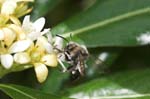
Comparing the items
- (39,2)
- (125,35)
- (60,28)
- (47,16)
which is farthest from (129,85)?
(47,16)

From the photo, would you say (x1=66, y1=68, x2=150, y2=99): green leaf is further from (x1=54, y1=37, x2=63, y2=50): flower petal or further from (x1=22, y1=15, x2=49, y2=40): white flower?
(x1=22, y1=15, x2=49, y2=40): white flower

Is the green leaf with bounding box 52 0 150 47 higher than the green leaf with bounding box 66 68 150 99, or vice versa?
the green leaf with bounding box 52 0 150 47

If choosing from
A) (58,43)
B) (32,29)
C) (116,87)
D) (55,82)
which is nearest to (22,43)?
(32,29)

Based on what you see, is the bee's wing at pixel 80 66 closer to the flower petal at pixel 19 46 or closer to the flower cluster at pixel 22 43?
the flower cluster at pixel 22 43

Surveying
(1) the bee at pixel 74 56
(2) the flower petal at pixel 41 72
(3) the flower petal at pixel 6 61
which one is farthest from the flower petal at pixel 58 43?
(3) the flower petal at pixel 6 61

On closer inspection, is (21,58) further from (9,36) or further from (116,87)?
(116,87)

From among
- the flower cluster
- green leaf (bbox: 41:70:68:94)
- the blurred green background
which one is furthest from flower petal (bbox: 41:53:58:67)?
green leaf (bbox: 41:70:68:94)
